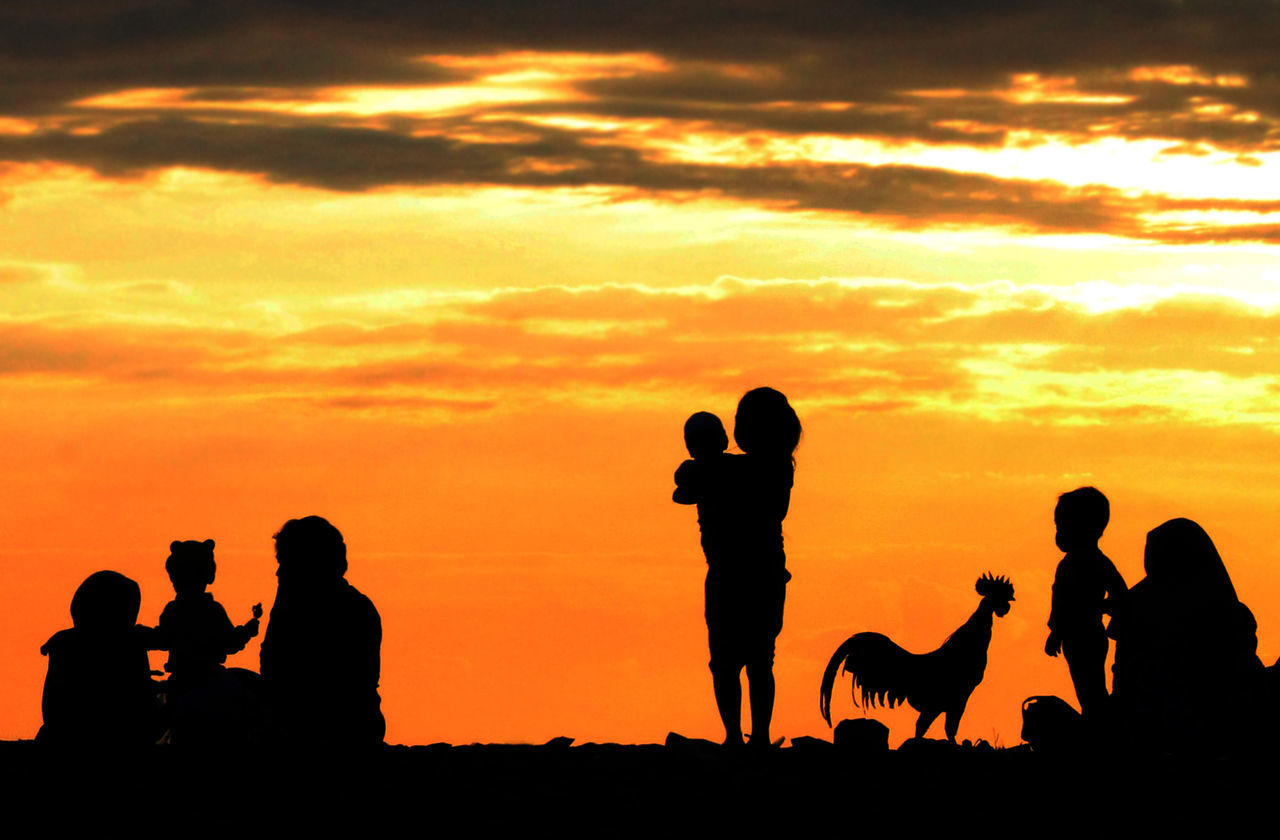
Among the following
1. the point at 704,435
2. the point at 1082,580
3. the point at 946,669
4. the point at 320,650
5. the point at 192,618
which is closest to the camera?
the point at 320,650

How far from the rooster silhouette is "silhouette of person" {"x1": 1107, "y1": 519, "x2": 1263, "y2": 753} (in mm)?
3701

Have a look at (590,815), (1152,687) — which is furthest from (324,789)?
(1152,687)

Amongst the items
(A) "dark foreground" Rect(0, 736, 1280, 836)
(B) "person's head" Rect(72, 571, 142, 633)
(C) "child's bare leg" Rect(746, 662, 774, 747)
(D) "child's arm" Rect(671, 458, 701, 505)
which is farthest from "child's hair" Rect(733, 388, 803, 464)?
(B) "person's head" Rect(72, 571, 142, 633)

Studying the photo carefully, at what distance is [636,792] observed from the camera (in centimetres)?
857

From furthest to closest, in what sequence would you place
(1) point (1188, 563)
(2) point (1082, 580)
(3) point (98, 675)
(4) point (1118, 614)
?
(2) point (1082, 580)
(4) point (1118, 614)
(1) point (1188, 563)
(3) point (98, 675)

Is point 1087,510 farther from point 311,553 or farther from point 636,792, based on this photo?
point 311,553

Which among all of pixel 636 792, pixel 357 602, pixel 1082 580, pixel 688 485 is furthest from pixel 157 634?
pixel 1082 580

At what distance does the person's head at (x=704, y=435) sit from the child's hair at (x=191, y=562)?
4638 millimetres

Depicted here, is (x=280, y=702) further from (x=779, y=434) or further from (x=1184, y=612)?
(x=1184, y=612)

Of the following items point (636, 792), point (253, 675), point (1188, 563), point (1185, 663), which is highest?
point (1188, 563)

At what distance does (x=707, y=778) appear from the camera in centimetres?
897

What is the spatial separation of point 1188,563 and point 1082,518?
49.6 inches

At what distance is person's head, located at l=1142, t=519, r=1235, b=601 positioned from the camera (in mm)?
10609

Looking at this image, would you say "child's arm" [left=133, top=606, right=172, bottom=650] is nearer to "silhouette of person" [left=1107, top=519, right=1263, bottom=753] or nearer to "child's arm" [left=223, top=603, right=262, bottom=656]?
"child's arm" [left=223, top=603, right=262, bottom=656]
